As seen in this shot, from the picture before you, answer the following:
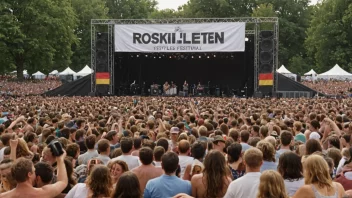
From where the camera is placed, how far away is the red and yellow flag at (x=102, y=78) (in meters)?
32.6

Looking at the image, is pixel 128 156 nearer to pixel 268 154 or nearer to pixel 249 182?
pixel 268 154

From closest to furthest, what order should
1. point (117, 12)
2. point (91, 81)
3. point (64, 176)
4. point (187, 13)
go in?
1. point (64, 176)
2. point (91, 81)
3. point (187, 13)
4. point (117, 12)

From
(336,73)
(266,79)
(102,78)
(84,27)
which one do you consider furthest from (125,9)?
(266,79)

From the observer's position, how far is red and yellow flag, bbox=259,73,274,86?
31.3 meters

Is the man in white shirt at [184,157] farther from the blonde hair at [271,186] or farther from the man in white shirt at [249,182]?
the blonde hair at [271,186]

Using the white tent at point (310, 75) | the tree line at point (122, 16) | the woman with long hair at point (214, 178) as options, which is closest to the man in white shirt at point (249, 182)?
the woman with long hair at point (214, 178)

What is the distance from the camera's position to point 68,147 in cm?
705

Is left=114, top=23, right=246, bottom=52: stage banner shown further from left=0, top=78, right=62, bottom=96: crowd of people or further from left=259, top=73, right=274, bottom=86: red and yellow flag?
left=0, top=78, right=62, bottom=96: crowd of people

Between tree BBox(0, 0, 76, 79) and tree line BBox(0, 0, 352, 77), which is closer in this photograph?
tree BBox(0, 0, 76, 79)

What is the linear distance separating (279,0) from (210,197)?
6708 cm

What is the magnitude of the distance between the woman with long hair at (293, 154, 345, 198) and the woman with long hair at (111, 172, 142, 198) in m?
1.40

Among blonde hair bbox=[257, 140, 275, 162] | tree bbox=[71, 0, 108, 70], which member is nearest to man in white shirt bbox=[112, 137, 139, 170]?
blonde hair bbox=[257, 140, 275, 162]

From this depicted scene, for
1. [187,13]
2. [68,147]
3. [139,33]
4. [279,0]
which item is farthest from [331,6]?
[68,147]

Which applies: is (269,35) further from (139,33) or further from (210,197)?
(210,197)
